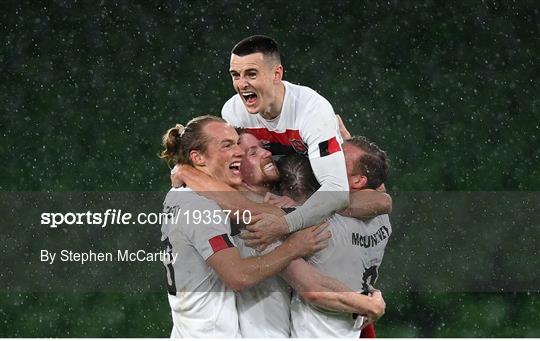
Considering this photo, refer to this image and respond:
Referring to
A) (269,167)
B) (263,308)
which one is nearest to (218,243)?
(263,308)

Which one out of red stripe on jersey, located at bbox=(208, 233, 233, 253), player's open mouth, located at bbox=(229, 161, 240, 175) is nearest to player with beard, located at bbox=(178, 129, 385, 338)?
red stripe on jersey, located at bbox=(208, 233, 233, 253)

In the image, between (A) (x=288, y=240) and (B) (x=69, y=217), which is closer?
(A) (x=288, y=240)

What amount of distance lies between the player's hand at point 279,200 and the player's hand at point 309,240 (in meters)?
0.16

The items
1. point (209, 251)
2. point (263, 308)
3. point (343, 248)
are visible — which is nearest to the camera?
point (209, 251)

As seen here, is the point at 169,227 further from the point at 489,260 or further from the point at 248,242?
the point at 489,260

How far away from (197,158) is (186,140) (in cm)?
11

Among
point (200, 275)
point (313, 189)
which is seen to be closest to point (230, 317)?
point (200, 275)

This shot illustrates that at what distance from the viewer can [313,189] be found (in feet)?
16.5

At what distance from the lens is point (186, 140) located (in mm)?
4961

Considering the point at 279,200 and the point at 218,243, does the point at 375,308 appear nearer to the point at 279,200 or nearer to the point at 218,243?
the point at 279,200

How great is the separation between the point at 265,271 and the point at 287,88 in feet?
3.05

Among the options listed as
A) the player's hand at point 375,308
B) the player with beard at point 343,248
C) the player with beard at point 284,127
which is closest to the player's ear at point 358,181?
the player with beard at point 343,248

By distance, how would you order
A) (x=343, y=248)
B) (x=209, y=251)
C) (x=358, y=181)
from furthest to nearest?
(x=358, y=181) → (x=343, y=248) → (x=209, y=251)

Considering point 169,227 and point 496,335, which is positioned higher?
point 169,227
